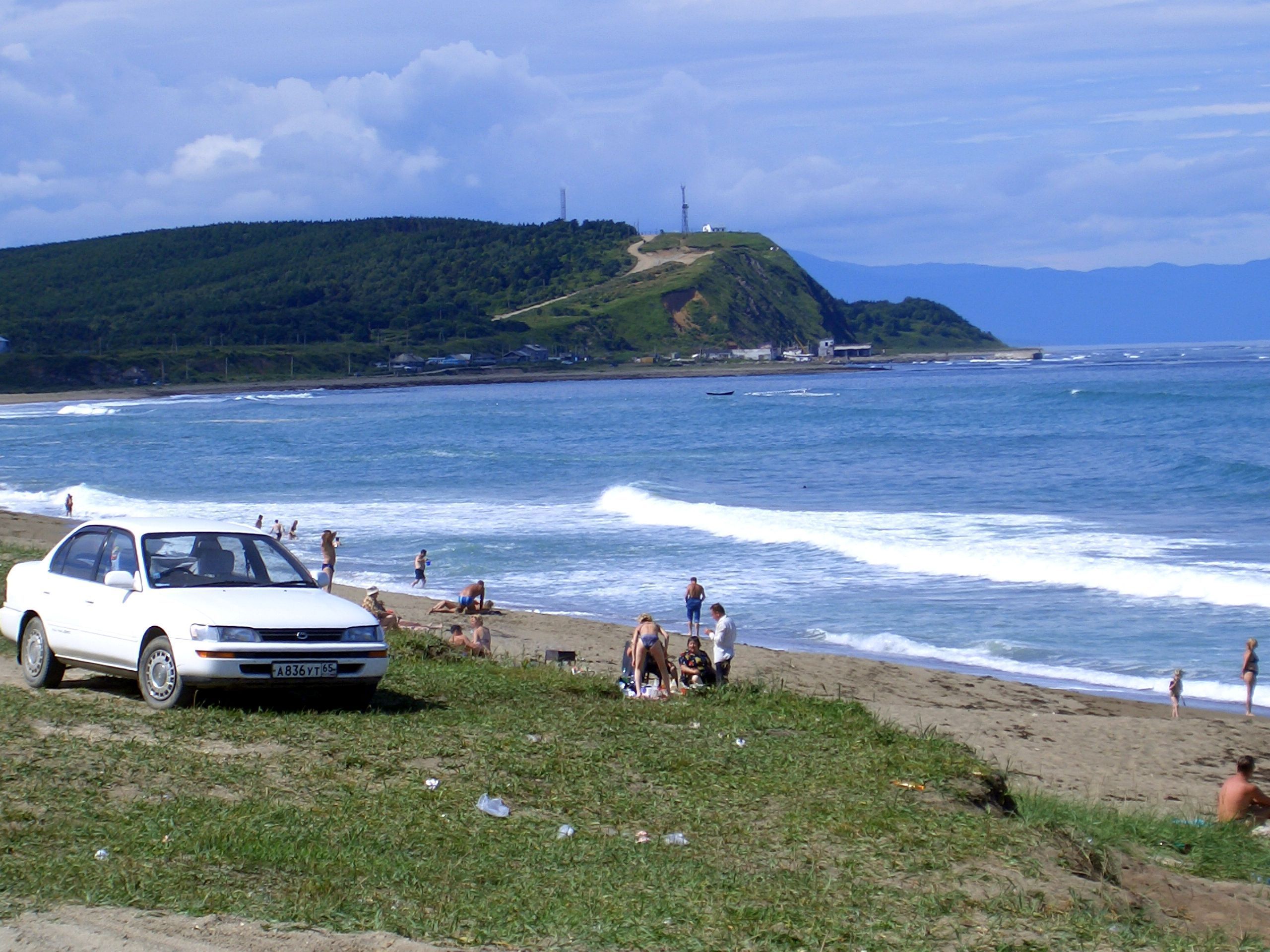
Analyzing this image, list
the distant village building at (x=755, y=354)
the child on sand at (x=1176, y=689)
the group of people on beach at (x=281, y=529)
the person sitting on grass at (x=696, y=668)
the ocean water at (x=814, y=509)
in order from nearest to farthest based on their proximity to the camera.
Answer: the person sitting on grass at (x=696, y=668)
the child on sand at (x=1176, y=689)
the ocean water at (x=814, y=509)
the group of people on beach at (x=281, y=529)
the distant village building at (x=755, y=354)

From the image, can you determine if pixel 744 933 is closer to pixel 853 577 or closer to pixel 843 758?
pixel 843 758

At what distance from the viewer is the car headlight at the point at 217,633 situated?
7.68 m

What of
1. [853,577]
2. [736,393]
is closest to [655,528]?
[853,577]

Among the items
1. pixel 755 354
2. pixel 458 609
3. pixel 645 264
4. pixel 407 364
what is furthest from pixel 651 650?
pixel 645 264

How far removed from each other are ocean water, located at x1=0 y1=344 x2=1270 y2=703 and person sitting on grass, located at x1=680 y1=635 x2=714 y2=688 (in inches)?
254

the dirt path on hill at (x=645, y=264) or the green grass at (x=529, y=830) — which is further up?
the dirt path on hill at (x=645, y=264)

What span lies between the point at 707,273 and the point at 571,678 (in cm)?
17085

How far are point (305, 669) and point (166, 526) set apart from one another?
1.66m

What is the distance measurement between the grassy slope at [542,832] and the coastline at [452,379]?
109 metres

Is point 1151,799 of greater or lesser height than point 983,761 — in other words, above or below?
below

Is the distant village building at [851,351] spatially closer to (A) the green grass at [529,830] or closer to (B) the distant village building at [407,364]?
(B) the distant village building at [407,364]

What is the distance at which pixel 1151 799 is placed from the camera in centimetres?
1008

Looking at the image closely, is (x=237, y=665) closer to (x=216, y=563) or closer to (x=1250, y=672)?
(x=216, y=563)

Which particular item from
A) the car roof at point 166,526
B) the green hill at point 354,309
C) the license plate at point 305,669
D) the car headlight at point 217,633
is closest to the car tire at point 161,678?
the car headlight at point 217,633
